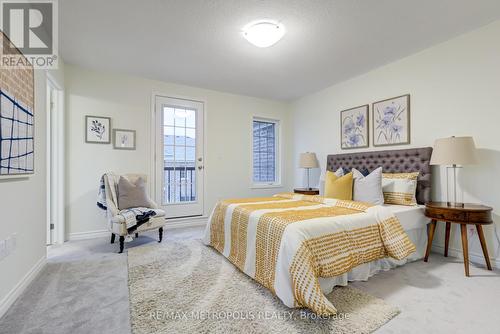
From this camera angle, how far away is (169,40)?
2.66 metres

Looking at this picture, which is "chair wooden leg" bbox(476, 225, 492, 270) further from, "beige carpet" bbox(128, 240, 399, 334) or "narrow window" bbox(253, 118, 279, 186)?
"narrow window" bbox(253, 118, 279, 186)

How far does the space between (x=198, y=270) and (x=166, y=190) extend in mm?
2010

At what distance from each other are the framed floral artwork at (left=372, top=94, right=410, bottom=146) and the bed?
1.17 ft

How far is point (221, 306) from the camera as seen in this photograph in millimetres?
1662

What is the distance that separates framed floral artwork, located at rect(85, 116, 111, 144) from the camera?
11.0ft

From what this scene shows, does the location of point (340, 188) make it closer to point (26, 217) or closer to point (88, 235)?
point (26, 217)

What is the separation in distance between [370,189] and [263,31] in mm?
2072

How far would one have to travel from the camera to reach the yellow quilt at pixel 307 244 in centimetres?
157

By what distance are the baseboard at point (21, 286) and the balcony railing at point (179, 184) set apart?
1834 millimetres

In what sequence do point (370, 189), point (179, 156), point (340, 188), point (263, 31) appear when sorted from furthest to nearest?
1. point (179, 156)
2. point (340, 188)
3. point (370, 189)
4. point (263, 31)

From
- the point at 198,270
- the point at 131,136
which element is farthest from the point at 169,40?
the point at 198,270

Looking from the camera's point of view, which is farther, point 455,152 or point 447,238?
point 447,238

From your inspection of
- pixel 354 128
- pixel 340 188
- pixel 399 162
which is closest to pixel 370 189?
pixel 340 188

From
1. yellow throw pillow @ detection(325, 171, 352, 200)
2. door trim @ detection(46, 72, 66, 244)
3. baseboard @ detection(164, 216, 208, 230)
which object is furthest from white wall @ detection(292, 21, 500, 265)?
door trim @ detection(46, 72, 66, 244)
